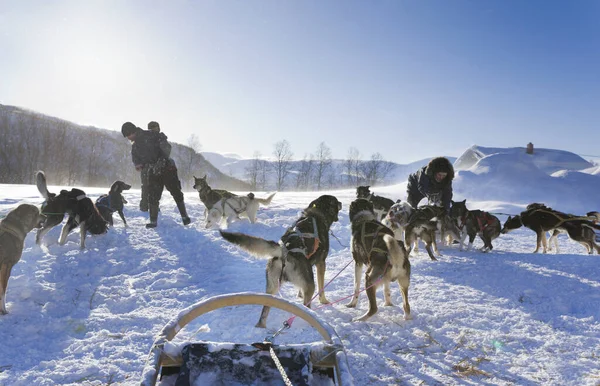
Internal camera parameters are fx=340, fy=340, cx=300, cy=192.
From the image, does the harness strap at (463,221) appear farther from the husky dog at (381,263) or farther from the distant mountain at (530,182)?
the distant mountain at (530,182)

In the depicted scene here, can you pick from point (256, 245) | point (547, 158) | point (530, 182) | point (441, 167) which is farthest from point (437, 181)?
point (547, 158)

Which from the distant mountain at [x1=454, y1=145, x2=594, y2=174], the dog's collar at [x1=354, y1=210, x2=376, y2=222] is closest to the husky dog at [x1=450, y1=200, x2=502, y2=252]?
the dog's collar at [x1=354, y1=210, x2=376, y2=222]

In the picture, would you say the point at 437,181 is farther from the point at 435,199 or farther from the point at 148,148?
the point at 148,148

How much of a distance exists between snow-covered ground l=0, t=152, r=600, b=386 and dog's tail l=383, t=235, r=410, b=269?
63cm

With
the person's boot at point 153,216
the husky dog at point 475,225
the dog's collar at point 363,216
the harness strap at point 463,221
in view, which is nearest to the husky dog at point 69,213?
the person's boot at point 153,216

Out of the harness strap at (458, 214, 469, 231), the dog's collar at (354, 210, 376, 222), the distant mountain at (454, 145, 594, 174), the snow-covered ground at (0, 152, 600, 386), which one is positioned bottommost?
the snow-covered ground at (0, 152, 600, 386)

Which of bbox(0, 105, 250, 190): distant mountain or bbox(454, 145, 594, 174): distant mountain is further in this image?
bbox(0, 105, 250, 190): distant mountain

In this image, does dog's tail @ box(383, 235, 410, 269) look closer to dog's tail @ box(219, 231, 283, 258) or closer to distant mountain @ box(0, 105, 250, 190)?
dog's tail @ box(219, 231, 283, 258)

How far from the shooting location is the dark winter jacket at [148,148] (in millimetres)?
8359

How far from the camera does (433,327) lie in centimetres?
358

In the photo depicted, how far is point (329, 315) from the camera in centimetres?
398

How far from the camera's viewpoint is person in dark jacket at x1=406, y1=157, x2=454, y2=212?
727cm

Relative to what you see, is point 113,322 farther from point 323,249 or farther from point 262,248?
point 323,249

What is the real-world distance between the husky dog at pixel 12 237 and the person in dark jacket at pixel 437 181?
705 cm
